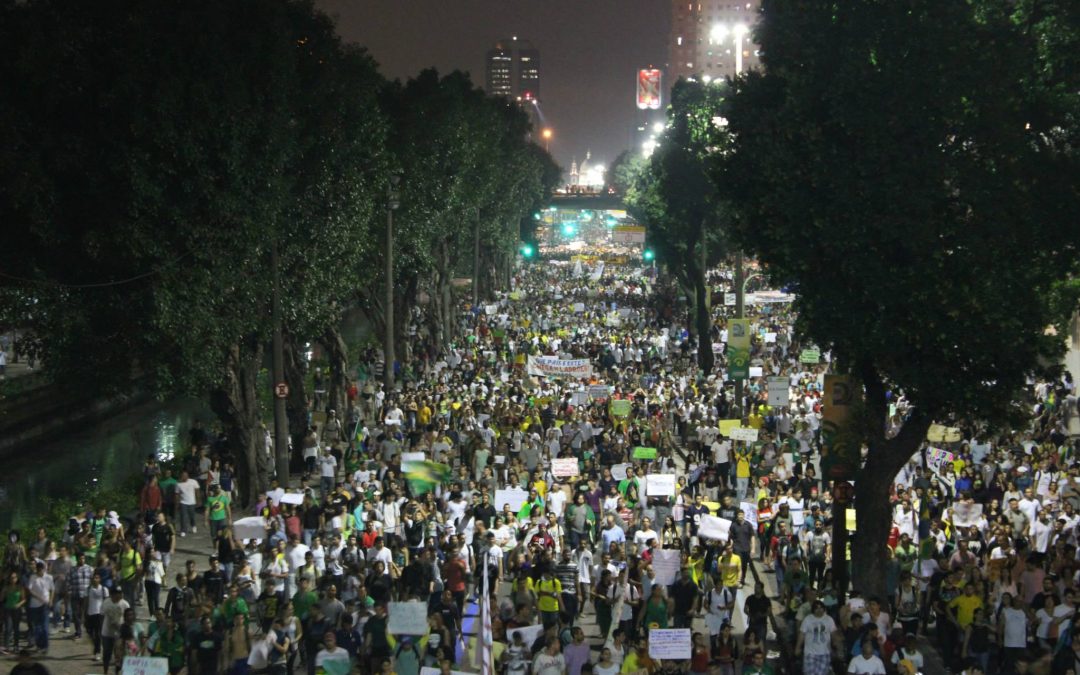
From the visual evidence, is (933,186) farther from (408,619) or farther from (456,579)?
(408,619)

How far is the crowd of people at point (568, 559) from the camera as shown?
14094 millimetres

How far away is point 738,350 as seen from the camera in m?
31.0

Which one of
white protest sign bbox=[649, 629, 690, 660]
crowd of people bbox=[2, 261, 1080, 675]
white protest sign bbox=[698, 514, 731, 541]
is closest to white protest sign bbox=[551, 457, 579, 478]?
crowd of people bbox=[2, 261, 1080, 675]

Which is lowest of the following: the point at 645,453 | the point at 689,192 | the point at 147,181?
→ the point at 645,453

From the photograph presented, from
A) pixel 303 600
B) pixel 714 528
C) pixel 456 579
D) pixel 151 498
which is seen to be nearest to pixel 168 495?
pixel 151 498

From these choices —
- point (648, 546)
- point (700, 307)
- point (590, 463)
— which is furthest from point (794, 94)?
point (700, 307)

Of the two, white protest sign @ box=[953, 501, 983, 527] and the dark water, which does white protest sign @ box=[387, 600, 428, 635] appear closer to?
white protest sign @ box=[953, 501, 983, 527]

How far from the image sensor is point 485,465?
2444 centimetres

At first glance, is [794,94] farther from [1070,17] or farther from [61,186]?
[61,186]

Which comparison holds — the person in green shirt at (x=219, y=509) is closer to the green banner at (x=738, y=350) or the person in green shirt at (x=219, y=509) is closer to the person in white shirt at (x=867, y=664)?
the person in white shirt at (x=867, y=664)

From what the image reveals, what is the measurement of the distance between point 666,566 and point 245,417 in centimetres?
1199

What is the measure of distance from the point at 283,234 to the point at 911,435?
13.8 metres

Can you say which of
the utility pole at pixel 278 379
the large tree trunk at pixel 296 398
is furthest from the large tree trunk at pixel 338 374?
the utility pole at pixel 278 379

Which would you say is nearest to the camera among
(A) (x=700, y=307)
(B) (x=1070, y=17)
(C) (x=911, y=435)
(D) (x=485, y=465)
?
(B) (x=1070, y=17)
